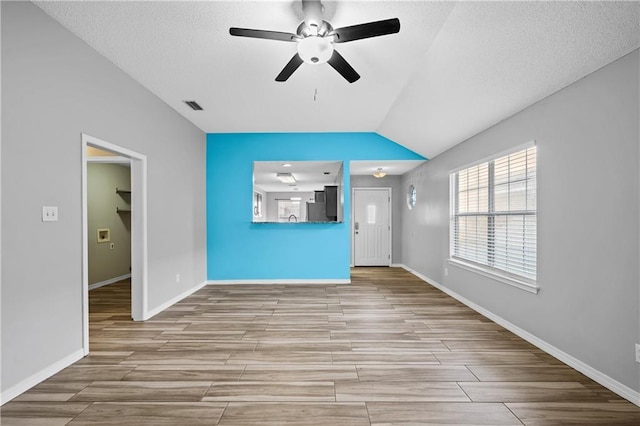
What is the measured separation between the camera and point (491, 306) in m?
3.61

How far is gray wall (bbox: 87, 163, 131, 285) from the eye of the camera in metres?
5.32

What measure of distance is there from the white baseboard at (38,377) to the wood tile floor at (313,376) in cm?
5

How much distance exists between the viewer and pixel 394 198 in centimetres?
782

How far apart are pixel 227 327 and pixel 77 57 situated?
2.80 m

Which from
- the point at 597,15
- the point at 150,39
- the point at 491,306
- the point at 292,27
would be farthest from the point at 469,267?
the point at 150,39

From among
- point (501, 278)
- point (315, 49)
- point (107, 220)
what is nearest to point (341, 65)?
point (315, 49)

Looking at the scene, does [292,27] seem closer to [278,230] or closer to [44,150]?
[44,150]

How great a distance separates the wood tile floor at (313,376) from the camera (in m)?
1.90

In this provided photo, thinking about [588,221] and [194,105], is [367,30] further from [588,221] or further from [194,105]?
[194,105]

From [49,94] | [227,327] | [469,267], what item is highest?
[49,94]

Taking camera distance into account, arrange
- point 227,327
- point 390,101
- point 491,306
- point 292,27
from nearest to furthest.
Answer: point 292,27 → point 227,327 → point 491,306 → point 390,101

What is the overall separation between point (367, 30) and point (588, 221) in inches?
82.9

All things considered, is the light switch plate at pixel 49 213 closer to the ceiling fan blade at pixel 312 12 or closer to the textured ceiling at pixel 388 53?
the textured ceiling at pixel 388 53

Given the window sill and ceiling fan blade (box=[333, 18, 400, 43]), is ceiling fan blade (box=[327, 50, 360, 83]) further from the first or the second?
the window sill
